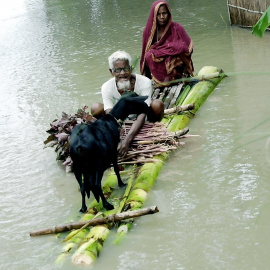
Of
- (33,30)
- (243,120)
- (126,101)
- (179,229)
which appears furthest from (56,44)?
(179,229)

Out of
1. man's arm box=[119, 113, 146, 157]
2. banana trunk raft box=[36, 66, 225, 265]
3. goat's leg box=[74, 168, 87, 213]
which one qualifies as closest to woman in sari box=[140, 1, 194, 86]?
banana trunk raft box=[36, 66, 225, 265]

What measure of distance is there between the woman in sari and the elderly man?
51.5 inches

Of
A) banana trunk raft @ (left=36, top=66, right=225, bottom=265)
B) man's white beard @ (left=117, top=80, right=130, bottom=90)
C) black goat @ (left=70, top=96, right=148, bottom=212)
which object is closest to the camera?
banana trunk raft @ (left=36, top=66, right=225, bottom=265)

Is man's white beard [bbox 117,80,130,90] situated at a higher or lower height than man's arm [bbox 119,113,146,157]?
higher

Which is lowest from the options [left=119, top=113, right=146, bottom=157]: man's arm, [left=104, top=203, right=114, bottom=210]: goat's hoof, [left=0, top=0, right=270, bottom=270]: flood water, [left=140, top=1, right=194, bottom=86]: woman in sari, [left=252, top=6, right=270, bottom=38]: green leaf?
[left=0, top=0, right=270, bottom=270]: flood water

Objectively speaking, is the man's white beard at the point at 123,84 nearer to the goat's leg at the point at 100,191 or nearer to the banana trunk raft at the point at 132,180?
the banana trunk raft at the point at 132,180

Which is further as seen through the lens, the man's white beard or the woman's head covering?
the woman's head covering

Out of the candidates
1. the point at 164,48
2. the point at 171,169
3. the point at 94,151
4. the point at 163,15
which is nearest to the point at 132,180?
the point at 171,169

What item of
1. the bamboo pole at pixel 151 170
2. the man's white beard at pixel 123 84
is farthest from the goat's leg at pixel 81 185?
the man's white beard at pixel 123 84

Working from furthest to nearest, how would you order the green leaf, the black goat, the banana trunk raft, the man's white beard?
the man's white beard → the black goat → the banana trunk raft → the green leaf

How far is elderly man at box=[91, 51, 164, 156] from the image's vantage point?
4818mm

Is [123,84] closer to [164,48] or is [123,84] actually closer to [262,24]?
[164,48]

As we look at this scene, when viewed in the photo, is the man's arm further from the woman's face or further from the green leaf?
the green leaf

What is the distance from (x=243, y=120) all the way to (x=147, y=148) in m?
1.38
